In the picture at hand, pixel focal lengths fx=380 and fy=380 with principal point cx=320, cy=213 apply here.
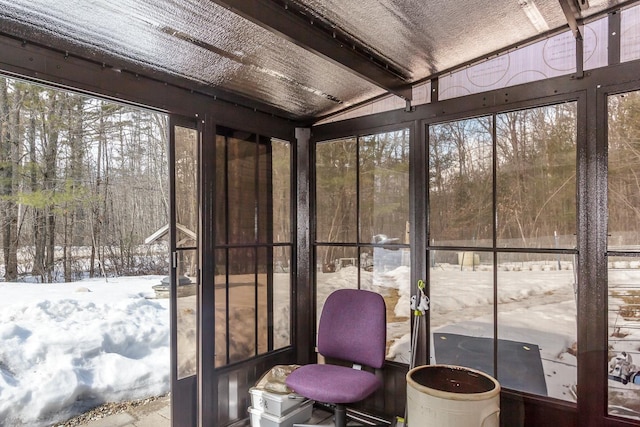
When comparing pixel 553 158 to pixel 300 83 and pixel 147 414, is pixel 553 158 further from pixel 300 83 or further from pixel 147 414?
pixel 147 414

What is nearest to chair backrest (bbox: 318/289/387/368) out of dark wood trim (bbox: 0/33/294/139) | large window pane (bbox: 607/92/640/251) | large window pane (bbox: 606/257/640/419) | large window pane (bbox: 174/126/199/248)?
large window pane (bbox: 174/126/199/248)

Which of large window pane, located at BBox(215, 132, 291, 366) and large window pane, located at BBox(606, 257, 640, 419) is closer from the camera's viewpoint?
large window pane, located at BBox(606, 257, 640, 419)

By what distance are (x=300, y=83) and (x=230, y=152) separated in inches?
26.5

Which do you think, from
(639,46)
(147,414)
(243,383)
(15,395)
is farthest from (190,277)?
(639,46)

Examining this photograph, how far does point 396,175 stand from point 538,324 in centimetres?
123

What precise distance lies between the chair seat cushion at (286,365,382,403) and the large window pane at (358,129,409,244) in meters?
0.91

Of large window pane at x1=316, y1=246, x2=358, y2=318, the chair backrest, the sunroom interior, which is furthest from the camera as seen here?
large window pane at x1=316, y1=246, x2=358, y2=318

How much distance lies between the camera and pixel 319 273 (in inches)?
120

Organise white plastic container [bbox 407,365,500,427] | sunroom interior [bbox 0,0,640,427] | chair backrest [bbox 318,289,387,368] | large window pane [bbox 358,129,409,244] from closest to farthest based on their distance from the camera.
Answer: white plastic container [bbox 407,365,500,427] → sunroom interior [bbox 0,0,640,427] → chair backrest [bbox 318,289,387,368] → large window pane [bbox 358,129,409,244]

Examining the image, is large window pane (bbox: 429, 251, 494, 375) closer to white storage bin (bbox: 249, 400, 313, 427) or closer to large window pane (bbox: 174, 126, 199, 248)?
white storage bin (bbox: 249, 400, 313, 427)

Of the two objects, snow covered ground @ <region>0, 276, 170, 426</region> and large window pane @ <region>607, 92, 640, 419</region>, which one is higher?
large window pane @ <region>607, 92, 640, 419</region>

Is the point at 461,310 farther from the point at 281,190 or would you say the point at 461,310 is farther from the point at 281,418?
the point at 281,190

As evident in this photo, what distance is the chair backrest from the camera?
2357mm

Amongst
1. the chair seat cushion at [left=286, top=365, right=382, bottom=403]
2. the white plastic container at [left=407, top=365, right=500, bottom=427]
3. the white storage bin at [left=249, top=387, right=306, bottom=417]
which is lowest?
the white storage bin at [left=249, top=387, right=306, bottom=417]
